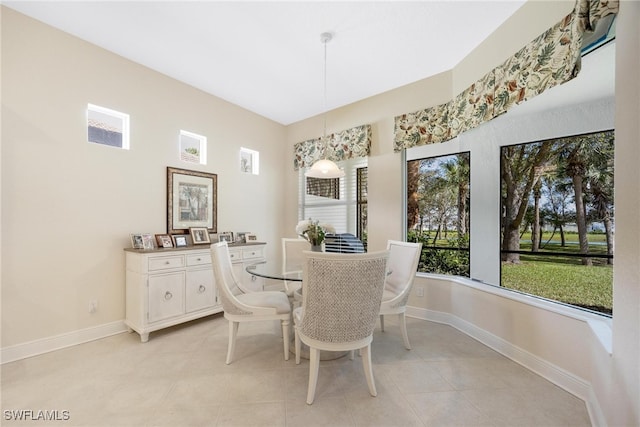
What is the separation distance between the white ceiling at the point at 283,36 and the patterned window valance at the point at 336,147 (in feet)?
2.07

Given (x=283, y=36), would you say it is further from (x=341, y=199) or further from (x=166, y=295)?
(x=166, y=295)

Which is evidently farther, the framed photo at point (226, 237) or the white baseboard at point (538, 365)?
the framed photo at point (226, 237)

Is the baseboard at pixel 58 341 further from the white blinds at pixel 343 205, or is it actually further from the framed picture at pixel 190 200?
the white blinds at pixel 343 205

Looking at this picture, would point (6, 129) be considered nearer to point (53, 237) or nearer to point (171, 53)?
point (53, 237)

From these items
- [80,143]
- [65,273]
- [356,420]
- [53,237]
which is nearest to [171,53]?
[80,143]

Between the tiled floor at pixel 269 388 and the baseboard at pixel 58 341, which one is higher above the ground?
the baseboard at pixel 58 341

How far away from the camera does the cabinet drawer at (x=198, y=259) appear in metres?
2.90

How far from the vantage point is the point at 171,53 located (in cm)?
273

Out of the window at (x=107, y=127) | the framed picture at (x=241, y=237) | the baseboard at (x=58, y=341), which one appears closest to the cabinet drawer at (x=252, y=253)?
the framed picture at (x=241, y=237)

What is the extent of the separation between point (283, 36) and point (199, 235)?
7.98ft

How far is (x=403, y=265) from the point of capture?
261 centimetres

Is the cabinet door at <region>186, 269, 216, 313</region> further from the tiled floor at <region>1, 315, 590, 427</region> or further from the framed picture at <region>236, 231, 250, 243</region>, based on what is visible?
the framed picture at <region>236, 231, 250, 243</region>

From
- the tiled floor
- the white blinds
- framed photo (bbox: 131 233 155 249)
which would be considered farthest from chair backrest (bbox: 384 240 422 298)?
framed photo (bbox: 131 233 155 249)

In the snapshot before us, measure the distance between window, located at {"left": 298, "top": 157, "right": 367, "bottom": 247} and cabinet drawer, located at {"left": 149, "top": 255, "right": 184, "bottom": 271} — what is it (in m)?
2.12
